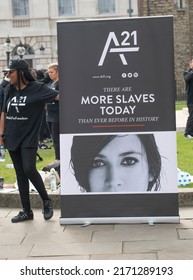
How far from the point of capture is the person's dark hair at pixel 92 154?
19.4ft

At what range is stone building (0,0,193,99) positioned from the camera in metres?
43.2

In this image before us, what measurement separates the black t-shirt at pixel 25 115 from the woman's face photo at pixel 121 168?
81 cm

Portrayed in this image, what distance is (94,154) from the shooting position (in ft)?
19.6

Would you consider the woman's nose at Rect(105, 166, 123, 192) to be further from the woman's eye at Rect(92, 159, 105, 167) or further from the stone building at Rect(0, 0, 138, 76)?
the stone building at Rect(0, 0, 138, 76)

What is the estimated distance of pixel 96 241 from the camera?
5473mm

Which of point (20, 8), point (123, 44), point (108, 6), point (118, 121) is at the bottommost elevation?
point (118, 121)

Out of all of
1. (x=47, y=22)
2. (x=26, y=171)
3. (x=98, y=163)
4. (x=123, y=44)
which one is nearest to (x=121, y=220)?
(x=98, y=163)

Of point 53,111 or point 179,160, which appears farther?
point 179,160

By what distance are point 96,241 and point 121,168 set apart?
3.07 feet

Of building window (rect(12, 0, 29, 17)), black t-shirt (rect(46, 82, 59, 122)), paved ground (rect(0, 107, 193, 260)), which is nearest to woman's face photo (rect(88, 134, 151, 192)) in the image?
paved ground (rect(0, 107, 193, 260))

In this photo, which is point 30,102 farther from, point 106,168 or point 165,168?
point 165,168

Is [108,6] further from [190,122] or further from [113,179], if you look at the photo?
[113,179]

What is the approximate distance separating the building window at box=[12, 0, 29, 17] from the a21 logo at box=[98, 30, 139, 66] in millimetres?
40354

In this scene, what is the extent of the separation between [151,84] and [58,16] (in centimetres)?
3977
